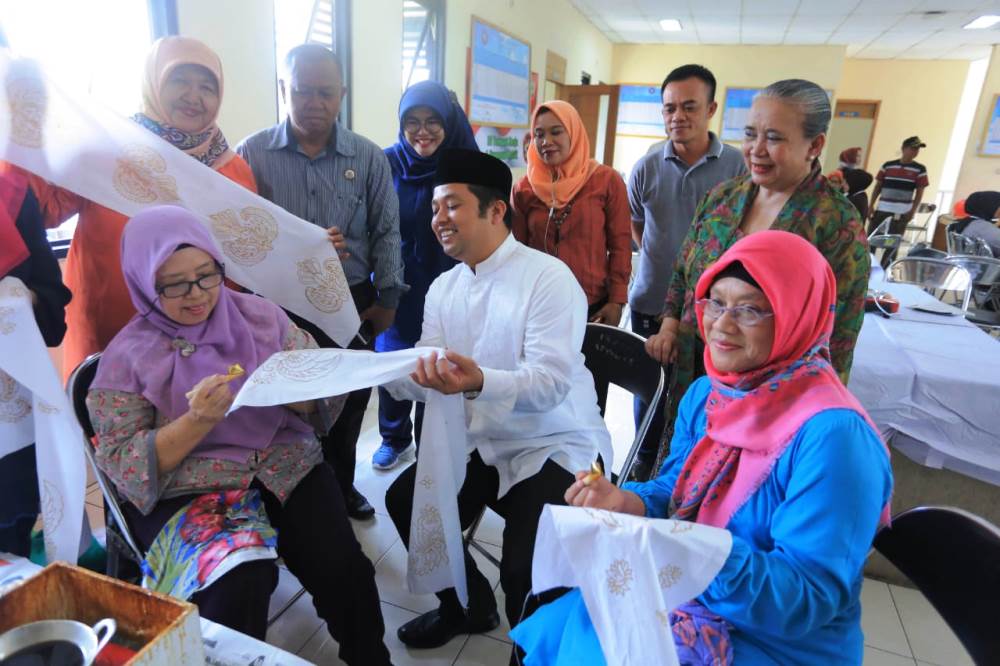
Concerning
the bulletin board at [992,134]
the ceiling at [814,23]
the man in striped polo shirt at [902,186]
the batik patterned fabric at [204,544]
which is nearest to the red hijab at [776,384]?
the batik patterned fabric at [204,544]

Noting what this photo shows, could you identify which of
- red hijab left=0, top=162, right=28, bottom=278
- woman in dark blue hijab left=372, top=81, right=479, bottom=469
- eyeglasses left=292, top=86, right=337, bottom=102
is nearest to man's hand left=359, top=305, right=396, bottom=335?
woman in dark blue hijab left=372, top=81, right=479, bottom=469

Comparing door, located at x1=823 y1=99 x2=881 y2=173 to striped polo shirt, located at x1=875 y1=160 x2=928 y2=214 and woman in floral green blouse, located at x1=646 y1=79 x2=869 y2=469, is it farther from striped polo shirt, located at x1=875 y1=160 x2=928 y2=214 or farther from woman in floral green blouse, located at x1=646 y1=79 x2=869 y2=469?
woman in floral green blouse, located at x1=646 y1=79 x2=869 y2=469

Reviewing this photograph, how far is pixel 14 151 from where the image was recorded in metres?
1.33

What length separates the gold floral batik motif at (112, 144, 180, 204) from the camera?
1477mm

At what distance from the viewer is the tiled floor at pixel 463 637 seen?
1755 millimetres

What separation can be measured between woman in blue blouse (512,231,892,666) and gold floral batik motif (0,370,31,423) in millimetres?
1166

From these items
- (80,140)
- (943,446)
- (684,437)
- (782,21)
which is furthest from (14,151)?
(782,21)

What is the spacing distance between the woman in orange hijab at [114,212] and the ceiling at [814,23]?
7002mm

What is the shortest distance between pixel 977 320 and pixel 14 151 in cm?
484

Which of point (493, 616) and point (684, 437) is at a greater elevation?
point (684, 437)

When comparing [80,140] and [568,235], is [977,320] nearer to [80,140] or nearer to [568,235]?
[568,235]

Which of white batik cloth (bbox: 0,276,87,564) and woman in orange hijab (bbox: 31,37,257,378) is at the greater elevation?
woman in orange hijab (bbox: 31,37,257,378)

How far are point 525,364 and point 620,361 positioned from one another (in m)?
0.46

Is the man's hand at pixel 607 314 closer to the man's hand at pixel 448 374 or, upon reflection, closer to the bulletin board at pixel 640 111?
the man's hand at pixel 448 374
